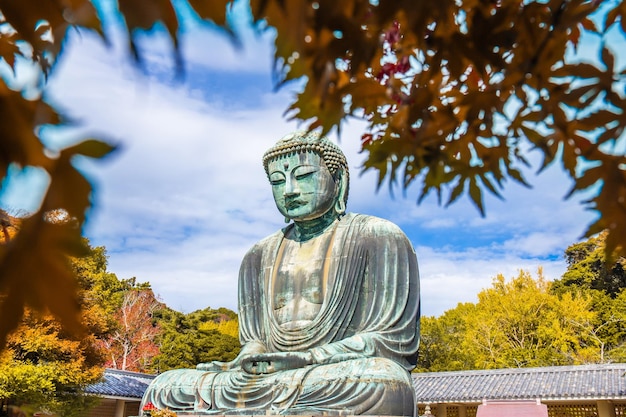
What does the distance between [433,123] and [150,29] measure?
0.72 m

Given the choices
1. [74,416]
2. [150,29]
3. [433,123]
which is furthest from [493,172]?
[74,416]

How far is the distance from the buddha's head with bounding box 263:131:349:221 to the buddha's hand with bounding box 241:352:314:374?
168cm

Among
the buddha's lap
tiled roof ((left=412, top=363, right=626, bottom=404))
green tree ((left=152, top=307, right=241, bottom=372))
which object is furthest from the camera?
green tree ((left=152, top=307, right=241, bottom=372))

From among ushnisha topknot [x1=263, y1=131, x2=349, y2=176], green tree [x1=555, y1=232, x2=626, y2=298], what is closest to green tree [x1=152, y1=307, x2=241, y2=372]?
ushnisha topknot [x1=263, y1=131, x2=349, y2=176]

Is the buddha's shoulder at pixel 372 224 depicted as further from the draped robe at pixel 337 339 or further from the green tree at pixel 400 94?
the green tree at pixel 400 94

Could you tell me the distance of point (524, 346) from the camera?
71.8 feet

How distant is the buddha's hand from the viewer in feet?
17.6

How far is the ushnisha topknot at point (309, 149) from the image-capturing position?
6523 millimetres

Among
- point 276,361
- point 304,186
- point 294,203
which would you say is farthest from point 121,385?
point 276,361

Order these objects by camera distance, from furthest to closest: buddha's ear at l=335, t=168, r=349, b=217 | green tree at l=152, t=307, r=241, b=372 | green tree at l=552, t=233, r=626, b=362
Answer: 1. green tree at l=552, t=233, r=626, b=362
2. green tree at l=152, t=307, r=241, b=372
3. buddha's ear at l=335, t=168, r=349, b=217

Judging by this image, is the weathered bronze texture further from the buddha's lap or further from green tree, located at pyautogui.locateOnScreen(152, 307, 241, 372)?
green tree, located at pyautogui.locateOnScreen(152, 307, 241, 372)

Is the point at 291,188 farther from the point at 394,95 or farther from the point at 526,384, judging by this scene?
the point at 526,384

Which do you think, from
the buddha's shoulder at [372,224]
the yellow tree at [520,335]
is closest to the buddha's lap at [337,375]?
the buddha's shoulder at [372,224]

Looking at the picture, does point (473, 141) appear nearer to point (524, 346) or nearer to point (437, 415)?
point (437, 415)
